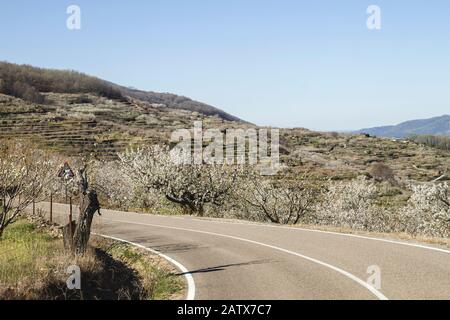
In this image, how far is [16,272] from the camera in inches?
521

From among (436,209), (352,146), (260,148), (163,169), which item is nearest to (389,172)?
(260,148)

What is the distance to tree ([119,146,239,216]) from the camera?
3344 cm

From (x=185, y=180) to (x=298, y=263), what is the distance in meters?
21.2

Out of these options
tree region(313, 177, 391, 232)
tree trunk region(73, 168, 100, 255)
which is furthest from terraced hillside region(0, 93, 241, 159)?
tree trunk region(73, 168, 100, 255)

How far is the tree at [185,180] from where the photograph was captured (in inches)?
1316

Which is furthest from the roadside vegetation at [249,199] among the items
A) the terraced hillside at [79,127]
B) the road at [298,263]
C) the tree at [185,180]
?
the terraced hillside at [79,127]

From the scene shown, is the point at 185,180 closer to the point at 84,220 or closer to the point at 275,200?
the point at 275,200

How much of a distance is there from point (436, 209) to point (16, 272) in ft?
95.5

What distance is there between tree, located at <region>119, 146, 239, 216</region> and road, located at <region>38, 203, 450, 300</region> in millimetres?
12475

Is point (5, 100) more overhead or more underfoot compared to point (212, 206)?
more overhead

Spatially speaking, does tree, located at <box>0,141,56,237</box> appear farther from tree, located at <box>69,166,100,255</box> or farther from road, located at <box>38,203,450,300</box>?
road, located at <box>38,203,450,300</box>

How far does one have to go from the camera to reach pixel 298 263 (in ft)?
41.7

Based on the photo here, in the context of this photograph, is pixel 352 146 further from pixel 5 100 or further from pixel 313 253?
pixel 313 253
